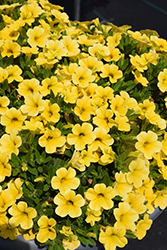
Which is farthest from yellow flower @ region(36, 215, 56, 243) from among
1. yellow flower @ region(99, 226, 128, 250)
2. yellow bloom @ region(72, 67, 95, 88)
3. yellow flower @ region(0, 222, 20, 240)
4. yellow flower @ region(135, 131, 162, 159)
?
yellow bloom @ region(72, 67, 95, 88)

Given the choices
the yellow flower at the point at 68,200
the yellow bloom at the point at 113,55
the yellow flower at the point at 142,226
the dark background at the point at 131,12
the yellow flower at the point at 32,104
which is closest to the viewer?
the yellow flower at the point at 68,200

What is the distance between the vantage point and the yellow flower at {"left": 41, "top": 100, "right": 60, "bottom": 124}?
1.40 metres

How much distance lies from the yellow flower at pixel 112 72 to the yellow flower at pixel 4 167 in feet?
2.64

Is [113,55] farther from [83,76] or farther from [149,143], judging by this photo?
[149,143]

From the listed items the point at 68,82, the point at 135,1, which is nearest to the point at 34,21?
the point at 68,82

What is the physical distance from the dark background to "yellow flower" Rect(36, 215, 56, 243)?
4579mm

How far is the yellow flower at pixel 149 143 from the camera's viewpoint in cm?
138

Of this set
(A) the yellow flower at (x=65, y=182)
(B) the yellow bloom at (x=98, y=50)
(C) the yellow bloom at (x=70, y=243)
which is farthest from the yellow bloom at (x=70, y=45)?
(C) the yellow bloom at (x=70, y=243)

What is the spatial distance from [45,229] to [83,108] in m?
0.71

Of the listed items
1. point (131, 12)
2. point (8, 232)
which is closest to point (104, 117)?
point (8, 232)

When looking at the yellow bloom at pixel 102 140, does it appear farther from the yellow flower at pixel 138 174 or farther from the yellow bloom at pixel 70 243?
the yellow bloom at pixel 70 243

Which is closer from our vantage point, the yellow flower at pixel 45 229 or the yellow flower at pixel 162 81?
the yellow flower at pixel 45 229

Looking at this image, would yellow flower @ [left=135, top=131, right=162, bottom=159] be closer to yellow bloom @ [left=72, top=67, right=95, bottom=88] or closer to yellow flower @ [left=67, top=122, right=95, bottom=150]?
yellow flower @ [left=67, top=122, right=95, bottom=150]

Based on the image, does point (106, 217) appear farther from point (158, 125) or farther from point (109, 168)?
point (158, 125)
